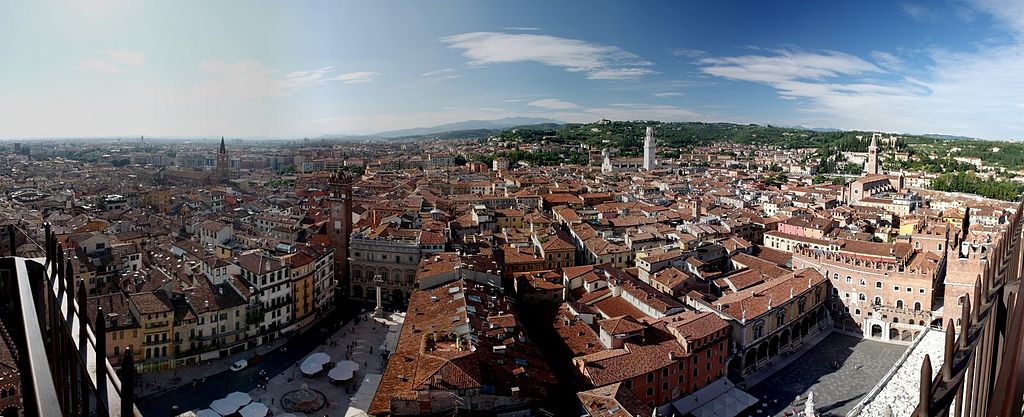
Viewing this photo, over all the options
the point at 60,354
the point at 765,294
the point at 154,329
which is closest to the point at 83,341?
the point at 60,354

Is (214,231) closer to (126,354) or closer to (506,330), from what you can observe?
(506,330)

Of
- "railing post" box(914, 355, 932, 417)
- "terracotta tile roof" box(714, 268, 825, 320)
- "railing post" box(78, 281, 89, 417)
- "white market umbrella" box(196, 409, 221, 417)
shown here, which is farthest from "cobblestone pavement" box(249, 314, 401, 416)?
"railing post" box(914, 355, 932, 417)

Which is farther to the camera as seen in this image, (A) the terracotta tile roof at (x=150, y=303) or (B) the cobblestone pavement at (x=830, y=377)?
(A) the terracotta tile roof at (x=150, y=303)

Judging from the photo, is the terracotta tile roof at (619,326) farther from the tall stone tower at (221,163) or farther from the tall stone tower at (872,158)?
the tall stone tower at (872,158)

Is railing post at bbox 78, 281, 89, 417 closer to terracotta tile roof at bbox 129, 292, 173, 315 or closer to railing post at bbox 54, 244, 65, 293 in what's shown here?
railing post at bbox 54, 244, 65, 293

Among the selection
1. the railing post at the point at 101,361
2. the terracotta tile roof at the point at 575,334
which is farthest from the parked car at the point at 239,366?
the railing post at the point at 101,361

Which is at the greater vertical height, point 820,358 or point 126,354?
point 126,354

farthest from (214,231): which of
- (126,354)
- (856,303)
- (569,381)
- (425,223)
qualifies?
(126,354)
